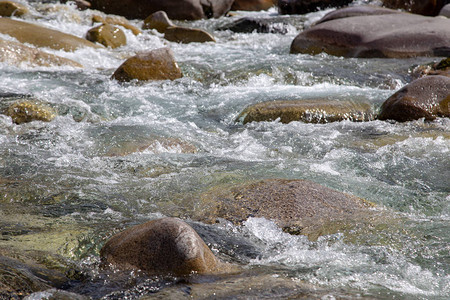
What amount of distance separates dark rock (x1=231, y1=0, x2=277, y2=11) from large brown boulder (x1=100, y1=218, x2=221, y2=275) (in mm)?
17697

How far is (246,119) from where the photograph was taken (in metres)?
6.24

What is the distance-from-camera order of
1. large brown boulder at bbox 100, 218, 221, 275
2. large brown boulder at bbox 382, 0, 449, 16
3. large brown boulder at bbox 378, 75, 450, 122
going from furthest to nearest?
large brown boulder at bbox 382, 0, 449, 16, large brown boulder at bbox 378, 75, 450, 122, large brown boulder at bbox 100, 218, 221, 275

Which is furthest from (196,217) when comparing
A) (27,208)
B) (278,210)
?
(27,208)

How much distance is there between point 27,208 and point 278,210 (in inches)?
67.2

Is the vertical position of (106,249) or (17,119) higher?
(106,249)

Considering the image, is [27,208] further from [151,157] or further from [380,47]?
[380,47]

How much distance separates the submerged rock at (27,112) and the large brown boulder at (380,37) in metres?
6.08

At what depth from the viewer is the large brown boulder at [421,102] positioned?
605 cm

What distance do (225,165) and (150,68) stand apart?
383cm

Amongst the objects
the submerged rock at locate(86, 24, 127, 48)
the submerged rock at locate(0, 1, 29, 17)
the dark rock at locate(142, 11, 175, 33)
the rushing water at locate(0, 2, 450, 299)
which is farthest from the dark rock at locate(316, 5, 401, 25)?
the submerged rock at locate(0, 1, 29, 17)

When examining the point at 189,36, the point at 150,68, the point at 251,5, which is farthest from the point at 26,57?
the point at 251,5

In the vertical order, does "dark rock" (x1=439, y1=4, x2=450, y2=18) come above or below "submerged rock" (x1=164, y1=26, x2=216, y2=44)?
above

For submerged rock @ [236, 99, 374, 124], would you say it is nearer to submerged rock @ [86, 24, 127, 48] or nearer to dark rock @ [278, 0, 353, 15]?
submerged rock @ [86, 24, 127, 48]

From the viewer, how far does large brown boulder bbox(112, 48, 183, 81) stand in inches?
306
